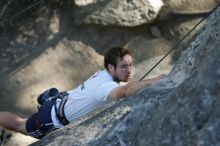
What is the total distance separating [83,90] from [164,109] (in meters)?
1.61

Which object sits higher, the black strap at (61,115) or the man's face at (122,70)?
the man's face at (122,70)

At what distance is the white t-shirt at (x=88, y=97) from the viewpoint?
12.8 ft

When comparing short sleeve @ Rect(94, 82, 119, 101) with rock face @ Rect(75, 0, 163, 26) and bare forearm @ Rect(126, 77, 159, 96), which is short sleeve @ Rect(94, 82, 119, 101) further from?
rock face @ Rect(75, 0, 163, 26)

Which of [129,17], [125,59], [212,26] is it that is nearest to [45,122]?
[125,59]

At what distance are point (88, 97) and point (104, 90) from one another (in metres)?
0.19

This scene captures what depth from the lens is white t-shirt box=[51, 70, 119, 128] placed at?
3889mm

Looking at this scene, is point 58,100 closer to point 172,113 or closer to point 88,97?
point 88,97

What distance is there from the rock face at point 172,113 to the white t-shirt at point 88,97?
0.46 metres

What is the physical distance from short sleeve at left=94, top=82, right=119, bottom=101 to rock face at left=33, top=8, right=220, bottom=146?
0.40 metres

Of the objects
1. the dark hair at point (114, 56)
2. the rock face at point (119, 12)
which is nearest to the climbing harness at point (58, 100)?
the dark hair at point (114, 56)

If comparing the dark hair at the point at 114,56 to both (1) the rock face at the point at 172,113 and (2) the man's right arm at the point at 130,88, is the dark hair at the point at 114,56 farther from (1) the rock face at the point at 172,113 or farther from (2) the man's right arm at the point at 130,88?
(1) the rock face at the point at 172,113

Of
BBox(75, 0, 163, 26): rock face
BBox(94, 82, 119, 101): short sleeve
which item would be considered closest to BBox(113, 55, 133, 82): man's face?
BBox(94, 82, 119, 101): short sleeve

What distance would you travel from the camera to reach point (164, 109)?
2.50 m

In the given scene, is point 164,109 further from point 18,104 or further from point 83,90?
point 18,104
